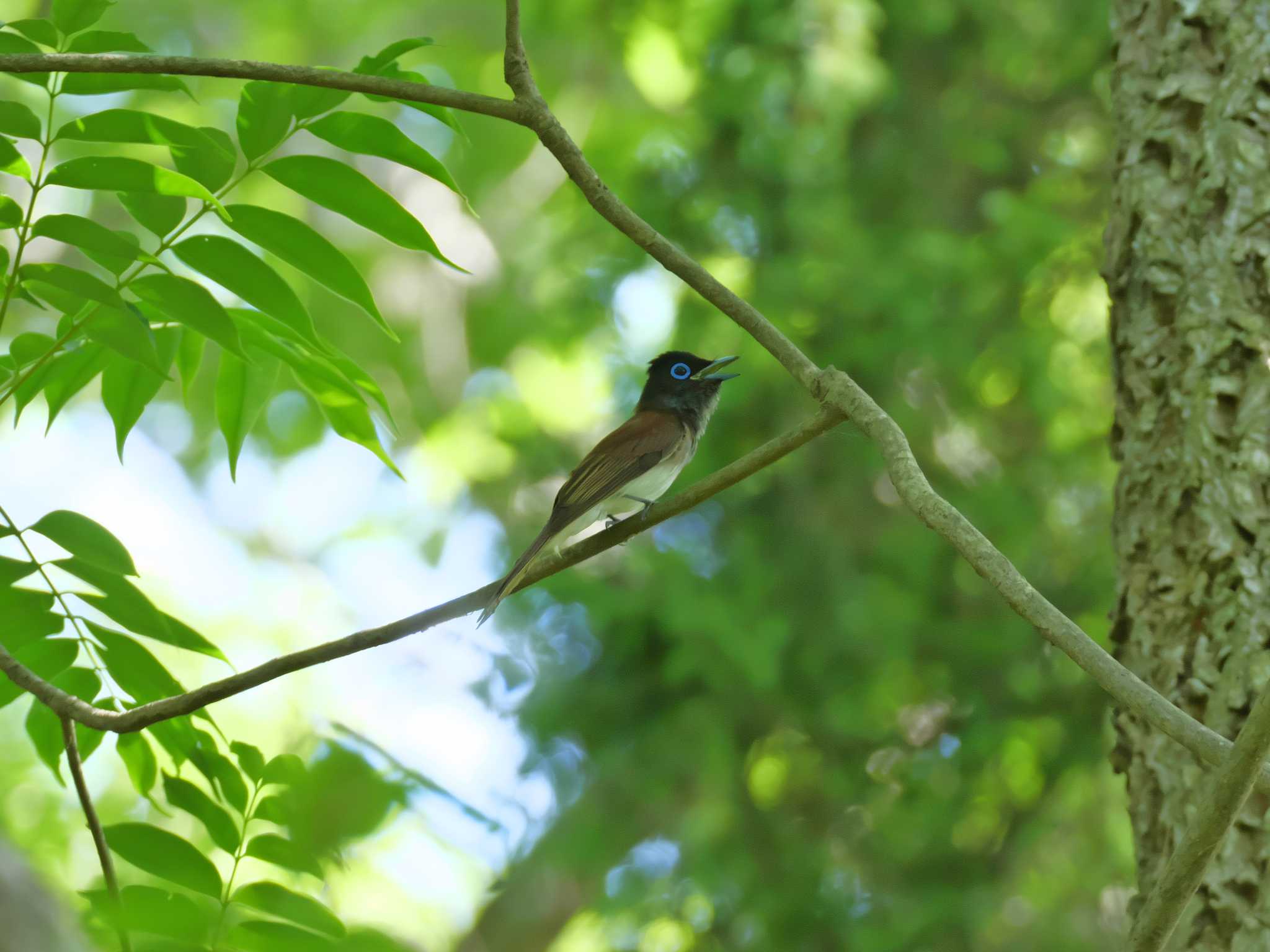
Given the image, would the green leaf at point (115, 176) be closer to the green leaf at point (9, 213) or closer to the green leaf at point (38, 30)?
the green leaf at point (9, 213)

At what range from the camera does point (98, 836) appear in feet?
6.35

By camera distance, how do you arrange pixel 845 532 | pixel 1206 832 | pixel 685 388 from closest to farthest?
pixel 1206 832, pixel 685 388, pixel 845 532

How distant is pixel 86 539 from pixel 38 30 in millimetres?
865

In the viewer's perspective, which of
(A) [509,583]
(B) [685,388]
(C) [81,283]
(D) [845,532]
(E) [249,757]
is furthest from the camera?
(D) [845,532]

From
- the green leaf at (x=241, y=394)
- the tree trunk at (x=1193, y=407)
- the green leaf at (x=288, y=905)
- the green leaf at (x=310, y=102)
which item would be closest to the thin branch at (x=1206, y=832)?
the tree trunk at (x=1193, y=407)

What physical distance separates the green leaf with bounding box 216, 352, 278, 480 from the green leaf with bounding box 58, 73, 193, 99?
58 centimetres

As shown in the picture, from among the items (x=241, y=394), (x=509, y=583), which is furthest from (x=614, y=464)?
(x=241, y=394)

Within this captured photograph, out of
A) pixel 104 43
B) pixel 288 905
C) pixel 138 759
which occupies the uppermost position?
pixel 104 43

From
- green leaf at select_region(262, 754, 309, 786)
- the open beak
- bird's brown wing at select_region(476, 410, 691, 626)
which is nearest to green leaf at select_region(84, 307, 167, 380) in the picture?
green leaf at select_region(262, 754, 309, 786)

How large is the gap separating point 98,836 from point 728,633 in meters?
4.47

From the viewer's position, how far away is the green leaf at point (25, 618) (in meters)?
2.20

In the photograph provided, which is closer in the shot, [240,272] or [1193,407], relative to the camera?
[240,272]

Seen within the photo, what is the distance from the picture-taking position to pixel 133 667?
7.45 ft

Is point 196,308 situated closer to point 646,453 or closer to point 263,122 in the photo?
point 263,122
